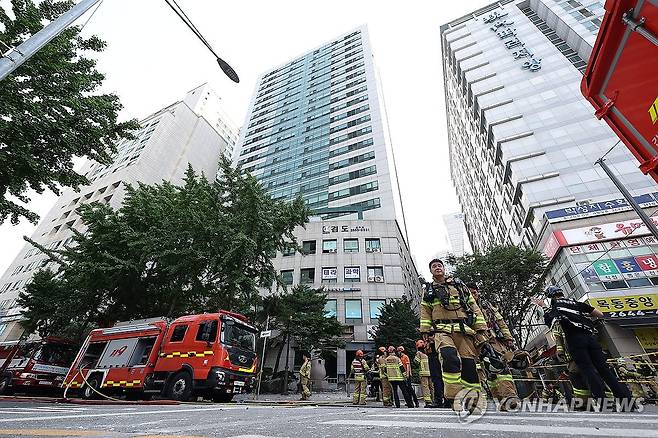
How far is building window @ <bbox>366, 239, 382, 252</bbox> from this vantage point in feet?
97.7

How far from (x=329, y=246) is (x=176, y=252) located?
1856cm

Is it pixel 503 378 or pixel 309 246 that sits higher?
pixel 309 246

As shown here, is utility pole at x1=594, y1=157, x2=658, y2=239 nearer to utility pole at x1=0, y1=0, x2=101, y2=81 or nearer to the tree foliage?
the tree foliage

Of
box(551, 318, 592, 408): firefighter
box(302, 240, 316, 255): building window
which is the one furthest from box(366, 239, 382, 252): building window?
box(551, 318, 592, 408): firefighter

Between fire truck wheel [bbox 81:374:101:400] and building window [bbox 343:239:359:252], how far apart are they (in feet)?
70.6

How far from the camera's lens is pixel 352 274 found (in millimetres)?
28297

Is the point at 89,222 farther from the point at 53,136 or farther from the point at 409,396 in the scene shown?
the point at 409,396

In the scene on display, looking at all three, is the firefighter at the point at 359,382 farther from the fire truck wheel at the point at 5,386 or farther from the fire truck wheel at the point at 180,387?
the fire truck wheel at the point at 5,386

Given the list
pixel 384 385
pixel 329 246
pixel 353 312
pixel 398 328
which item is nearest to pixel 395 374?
pixel 384 385

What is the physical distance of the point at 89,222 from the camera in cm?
1497

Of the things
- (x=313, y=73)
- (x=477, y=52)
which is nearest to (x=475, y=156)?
(x=477, y=52)

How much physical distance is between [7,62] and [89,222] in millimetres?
13832

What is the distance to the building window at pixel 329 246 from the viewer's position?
3031 centimetres

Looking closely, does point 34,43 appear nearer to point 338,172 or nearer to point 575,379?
point 575,379
